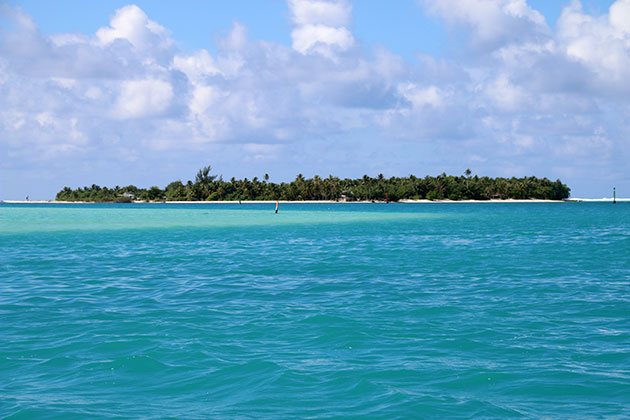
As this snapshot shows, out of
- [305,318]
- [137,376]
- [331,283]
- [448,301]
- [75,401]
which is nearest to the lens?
[75,401]

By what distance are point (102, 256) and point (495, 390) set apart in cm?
3235

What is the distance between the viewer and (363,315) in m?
19.2

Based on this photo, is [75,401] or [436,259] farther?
[436,259]

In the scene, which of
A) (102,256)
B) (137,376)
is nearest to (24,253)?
(102,256)

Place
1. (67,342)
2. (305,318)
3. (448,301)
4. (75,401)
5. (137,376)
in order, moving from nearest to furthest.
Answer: (75,401) < (137,376) < (67,342) < (305,318) < (448,301)

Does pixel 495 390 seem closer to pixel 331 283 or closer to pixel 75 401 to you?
pixel 75 401

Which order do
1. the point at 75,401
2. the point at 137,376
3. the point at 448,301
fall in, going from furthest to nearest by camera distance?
1. the point at 448,301
2. the point at 137,376
3. the point at 75,401

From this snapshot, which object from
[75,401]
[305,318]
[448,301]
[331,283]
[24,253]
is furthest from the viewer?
[24,253]

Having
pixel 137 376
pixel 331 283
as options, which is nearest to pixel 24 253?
pixel 331 283

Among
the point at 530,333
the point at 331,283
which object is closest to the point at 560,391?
the point at 530,333

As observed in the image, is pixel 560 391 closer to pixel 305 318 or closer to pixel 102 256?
pixel 305 318

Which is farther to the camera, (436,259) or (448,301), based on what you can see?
(436,259)

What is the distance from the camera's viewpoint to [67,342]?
15898 millimetres

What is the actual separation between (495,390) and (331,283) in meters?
15.0
